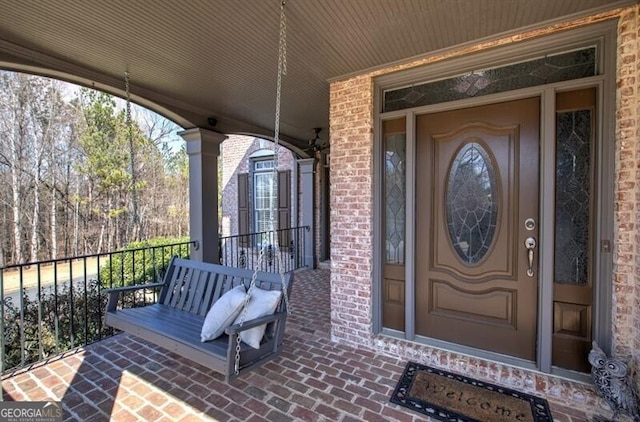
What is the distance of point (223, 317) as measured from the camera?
210 cm

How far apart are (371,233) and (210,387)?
1.85 meters

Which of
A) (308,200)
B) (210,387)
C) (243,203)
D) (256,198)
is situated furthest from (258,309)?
(243,203)

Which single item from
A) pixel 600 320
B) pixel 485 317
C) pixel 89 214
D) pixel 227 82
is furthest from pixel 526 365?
pixel 89 214

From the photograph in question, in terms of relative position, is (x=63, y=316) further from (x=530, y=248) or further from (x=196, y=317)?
(x=530, y=248)

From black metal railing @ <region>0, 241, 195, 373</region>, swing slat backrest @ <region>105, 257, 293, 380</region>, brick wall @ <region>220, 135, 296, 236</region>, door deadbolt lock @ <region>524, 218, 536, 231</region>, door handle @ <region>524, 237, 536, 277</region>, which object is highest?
brick wall @ <region>220, 135, 296, 236</region>

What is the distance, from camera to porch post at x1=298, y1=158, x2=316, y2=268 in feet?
20.9

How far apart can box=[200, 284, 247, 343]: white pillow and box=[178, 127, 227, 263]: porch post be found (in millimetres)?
2030

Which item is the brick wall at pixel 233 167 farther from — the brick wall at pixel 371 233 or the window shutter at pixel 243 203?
the brick wall at pixel 371 233

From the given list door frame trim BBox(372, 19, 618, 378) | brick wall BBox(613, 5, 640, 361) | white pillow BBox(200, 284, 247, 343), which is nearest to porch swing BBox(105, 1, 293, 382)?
white pillow BBox(200, 284, 247, 343)

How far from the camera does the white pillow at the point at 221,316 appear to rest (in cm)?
206

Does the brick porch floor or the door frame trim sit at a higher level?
the door frame trim

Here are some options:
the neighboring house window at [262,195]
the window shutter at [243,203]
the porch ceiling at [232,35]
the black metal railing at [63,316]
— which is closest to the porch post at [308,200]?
the neighboring house window at [262,195]

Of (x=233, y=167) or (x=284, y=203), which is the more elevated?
(x=233, y=167)

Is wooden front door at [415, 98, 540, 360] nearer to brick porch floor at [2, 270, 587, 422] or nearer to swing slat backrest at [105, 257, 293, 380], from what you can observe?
brick porch floor at [2, 270, 587, 422]
